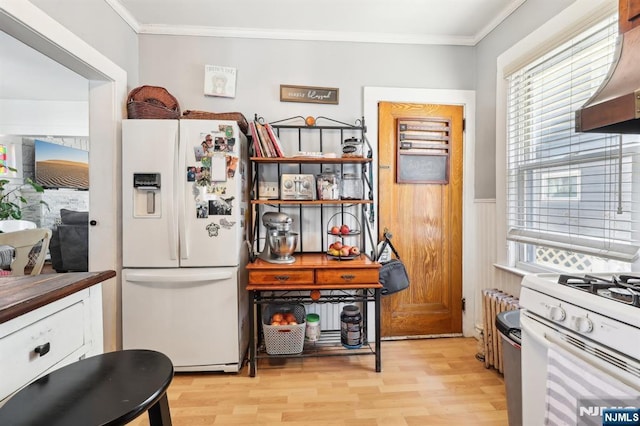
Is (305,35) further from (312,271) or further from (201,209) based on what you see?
(312,271)

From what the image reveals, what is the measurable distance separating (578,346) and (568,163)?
1.25m

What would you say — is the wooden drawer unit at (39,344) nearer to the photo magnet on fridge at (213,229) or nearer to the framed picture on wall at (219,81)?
the photo magnet on fridge at (213,229)

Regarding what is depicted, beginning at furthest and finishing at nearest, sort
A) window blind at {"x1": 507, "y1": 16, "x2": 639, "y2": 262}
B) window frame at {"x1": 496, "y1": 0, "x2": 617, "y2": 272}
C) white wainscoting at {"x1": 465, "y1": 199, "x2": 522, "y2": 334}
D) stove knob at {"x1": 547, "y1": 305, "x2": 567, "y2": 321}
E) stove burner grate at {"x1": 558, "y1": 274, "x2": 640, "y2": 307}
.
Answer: white wainscoting at {"x1": 465, "y1": 199, "x2": 522, "y2": 334} < window frame at {"x1": 496, "y1": 0, "x2": 617, "y2": 272} < window blind at {"x1": 507, "y1": 16, "x2": 639, "y2": 262} < stove knob at {"x1": 547, "y1": 305, "x2": 567, "y2": 321} < stove burner grate at {"x1": 558, "y1": 274, "x2": 640, "y2": 307}

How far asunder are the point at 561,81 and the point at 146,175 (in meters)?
2.63

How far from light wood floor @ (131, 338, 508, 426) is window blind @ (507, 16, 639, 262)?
3.36 feet

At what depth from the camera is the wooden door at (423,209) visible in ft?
8.58

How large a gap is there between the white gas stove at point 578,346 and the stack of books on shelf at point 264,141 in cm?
173

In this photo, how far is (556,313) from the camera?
984 millimetres

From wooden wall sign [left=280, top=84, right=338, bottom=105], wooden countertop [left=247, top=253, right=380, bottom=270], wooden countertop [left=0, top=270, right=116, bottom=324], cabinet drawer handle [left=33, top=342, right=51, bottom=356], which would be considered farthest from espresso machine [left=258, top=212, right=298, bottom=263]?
cabinet drawer handle [left=33, top=342, right=51, bottom=356]

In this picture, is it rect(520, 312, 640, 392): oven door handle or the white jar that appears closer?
rect(520, 312, 640, 392): oven door handle

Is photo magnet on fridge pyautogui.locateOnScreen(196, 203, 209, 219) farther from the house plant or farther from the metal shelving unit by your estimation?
the house plant

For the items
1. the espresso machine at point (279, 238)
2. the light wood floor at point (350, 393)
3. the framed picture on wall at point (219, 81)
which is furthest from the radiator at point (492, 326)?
the framed picture on wall at point (219, 81)

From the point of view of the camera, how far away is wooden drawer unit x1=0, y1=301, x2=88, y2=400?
781 millimetres

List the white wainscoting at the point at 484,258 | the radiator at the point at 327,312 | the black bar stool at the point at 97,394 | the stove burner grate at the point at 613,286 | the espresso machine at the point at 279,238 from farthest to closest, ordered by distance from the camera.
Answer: the radiator at the point at 327,312
the white wainscoting at the point at 484,258
the espresso machine at the point at 279,238
the stove burner grate at the point at 613,286
the black bar stool at the point at 97,394
